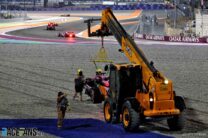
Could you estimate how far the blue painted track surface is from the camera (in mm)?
12820

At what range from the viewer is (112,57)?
32.2 metres

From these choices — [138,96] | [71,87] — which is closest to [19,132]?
[138,96]

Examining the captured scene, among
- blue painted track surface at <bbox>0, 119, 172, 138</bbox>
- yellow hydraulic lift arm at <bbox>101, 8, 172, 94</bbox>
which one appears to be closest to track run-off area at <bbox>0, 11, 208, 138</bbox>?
blue painted track surface at <bbox>0, 119, 172, 138</bbox>

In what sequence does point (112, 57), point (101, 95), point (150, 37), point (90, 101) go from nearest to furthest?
point (101, 95)
point (90, 101)
point (112, 57)
point (150, 37)

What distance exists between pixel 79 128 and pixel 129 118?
1.85 meters

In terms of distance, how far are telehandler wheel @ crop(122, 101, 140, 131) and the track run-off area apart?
0.23 m

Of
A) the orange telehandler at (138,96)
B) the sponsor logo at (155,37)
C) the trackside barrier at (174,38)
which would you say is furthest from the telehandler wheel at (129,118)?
the sponsor logo at (155,37)

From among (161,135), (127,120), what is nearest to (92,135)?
(127,120)

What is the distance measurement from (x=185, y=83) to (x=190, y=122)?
7.75 meters

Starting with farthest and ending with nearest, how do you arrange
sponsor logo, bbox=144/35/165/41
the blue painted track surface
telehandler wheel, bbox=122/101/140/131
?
sponsor logo, bbox=144/35/165/41 < the blue painted track surface < telehandler wheel, bbox=122/101/140/131

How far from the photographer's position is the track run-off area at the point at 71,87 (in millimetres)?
13784

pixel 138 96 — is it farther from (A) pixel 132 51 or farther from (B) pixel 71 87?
(B) pixel 71 87

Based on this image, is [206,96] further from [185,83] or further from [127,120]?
[127,120]

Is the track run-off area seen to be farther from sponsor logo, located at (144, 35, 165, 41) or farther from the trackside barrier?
sponsor logo, located at (144, 35, 165, 41)
